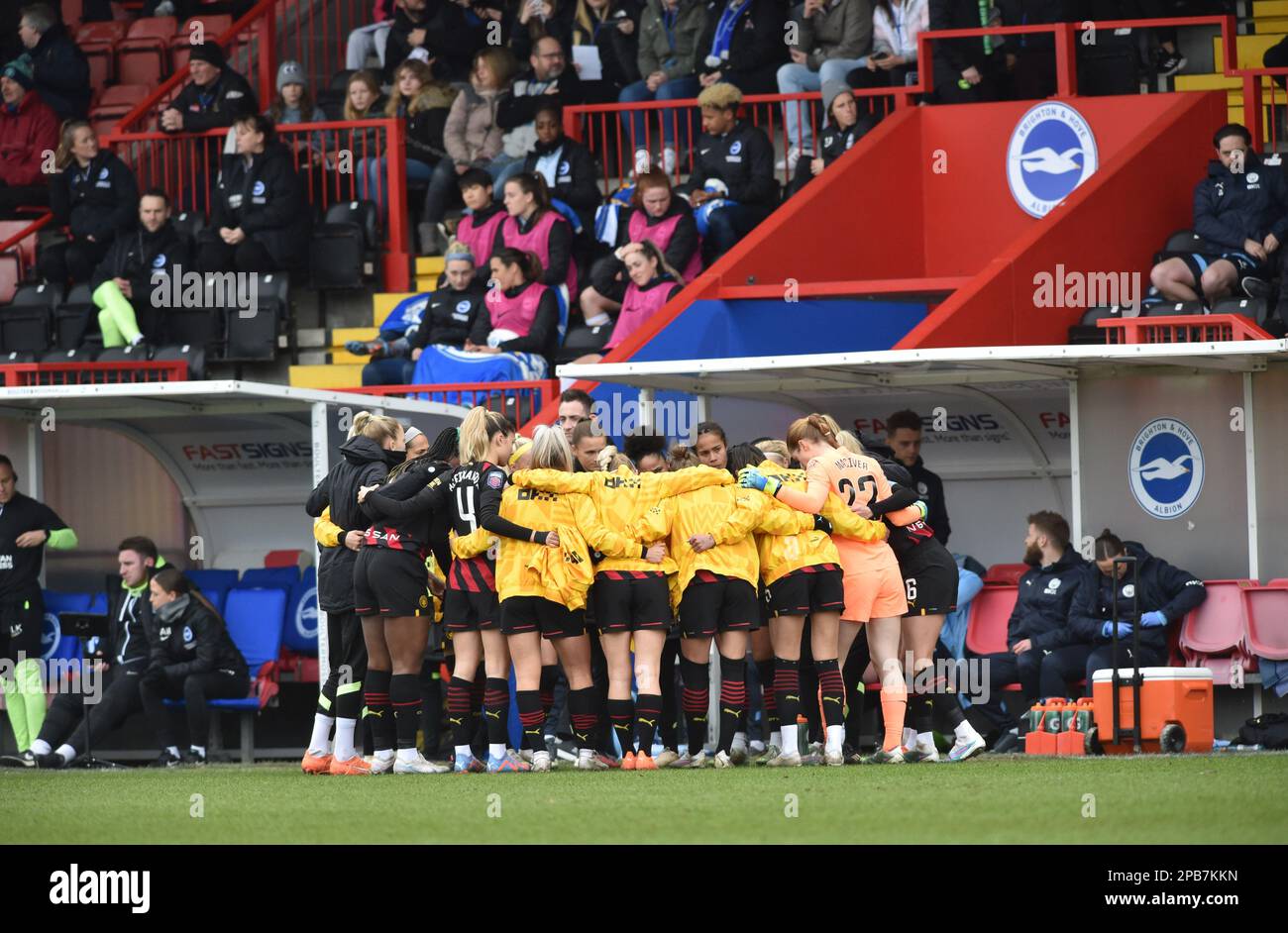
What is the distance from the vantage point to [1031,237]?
1513 cm

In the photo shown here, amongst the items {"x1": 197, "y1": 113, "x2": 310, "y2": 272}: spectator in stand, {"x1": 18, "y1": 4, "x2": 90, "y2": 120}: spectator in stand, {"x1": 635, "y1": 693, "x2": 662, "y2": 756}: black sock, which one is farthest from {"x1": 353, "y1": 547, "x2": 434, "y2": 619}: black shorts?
{"x1": 18, "y1": 4, "x2": 90, "y2": 120}: spectator in stand

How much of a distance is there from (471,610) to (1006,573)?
13.7ft

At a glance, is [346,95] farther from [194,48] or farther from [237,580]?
[237,580]

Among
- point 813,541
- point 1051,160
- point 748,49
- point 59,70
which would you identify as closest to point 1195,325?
point 813,541

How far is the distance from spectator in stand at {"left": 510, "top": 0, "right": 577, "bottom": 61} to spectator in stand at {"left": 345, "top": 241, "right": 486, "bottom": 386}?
11.9 feet

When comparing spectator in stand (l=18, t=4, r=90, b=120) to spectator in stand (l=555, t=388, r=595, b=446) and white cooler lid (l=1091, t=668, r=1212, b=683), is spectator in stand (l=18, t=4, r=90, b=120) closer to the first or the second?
spectator in stand (l=555, t=388, r=595, b=446)

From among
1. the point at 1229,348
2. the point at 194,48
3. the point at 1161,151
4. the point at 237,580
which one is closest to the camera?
the point at 1229,348

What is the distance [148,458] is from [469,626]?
507 centimetres

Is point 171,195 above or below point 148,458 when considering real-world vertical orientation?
above

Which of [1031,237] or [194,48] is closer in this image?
[1031,237]

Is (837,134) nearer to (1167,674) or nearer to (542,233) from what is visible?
(542,233)

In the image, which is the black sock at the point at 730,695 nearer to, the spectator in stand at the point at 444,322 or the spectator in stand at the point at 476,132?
the spectator in stand at the point at 444,322

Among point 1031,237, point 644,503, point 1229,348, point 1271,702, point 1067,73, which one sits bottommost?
point 1271,702
